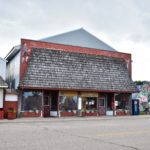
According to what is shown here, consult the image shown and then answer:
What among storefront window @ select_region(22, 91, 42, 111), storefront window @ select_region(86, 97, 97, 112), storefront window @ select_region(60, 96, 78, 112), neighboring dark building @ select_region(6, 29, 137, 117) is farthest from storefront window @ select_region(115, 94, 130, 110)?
storefront window @ select_region(22, 91, 42, 111)

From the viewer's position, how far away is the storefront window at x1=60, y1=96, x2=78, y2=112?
3634cm

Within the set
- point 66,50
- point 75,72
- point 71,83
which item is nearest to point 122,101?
point 75,72

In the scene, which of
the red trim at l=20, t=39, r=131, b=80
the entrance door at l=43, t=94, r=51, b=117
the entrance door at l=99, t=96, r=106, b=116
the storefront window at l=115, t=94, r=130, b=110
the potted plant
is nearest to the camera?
the potted plant

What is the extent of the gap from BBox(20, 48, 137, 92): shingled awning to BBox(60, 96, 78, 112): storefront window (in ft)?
5.10

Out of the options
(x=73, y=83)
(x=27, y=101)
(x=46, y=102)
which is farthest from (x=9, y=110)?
(x=73, y=83)

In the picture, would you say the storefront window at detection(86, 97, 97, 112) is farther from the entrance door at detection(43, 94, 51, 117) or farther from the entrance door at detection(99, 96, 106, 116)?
the entrance door at detection(43, 94, 51, 117)

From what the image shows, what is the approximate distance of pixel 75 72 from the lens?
37.2 meters

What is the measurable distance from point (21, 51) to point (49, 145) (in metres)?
23.1

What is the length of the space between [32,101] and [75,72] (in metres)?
5.81

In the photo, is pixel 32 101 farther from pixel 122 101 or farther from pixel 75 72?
pixel 122 101

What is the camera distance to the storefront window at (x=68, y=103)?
36.3m

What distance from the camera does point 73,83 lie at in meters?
36.3

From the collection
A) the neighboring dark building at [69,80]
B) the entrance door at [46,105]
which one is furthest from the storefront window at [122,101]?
the entrance door at [46,105]

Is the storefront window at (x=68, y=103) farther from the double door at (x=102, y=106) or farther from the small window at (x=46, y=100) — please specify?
the double door at (x=102, y=106)
